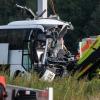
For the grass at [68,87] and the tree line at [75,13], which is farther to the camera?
the tree line at [75,13]

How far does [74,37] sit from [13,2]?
8.53m

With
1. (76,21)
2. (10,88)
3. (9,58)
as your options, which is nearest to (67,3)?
(76,21)

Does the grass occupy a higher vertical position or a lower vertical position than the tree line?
lower

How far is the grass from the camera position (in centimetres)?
1366

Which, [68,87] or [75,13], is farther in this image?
[75,13]

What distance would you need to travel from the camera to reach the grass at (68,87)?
44.8 ft

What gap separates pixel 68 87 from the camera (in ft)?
48.8

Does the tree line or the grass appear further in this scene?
the tree line

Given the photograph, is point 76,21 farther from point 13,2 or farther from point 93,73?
point 93,73

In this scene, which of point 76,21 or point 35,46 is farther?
point 76,21

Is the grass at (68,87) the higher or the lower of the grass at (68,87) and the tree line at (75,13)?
the lower

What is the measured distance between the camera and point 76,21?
56594mm

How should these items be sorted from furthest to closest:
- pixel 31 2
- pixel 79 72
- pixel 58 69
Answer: pixel 31 2
pixel 58 69
pixel 79 72

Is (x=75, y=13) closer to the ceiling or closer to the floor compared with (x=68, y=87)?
closer to the ceiling
